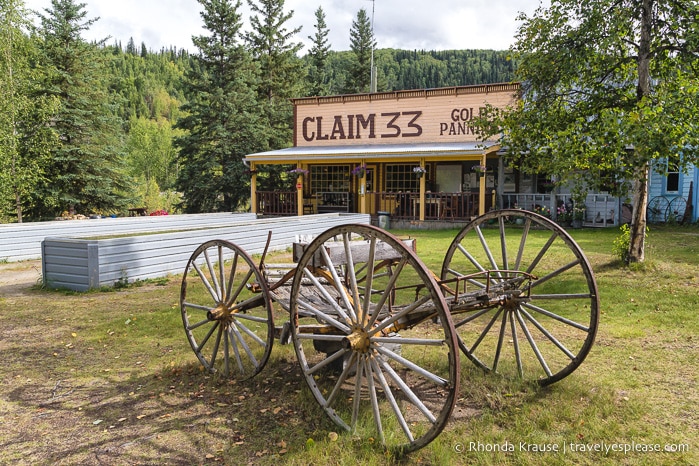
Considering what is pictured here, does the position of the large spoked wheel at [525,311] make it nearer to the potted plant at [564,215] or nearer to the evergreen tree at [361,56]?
the potted plant at [564,215]

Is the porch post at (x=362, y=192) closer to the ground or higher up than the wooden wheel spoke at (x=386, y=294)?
higher up

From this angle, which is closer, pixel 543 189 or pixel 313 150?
pixel 543 189

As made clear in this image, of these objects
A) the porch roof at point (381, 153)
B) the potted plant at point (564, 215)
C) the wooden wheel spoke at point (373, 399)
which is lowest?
the wooden wheel spoke at point (373, 399)

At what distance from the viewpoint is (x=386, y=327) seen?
11.5 ft

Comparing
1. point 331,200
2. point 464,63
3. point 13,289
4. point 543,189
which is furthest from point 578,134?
point 464,63

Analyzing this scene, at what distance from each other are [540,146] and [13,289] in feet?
31.4

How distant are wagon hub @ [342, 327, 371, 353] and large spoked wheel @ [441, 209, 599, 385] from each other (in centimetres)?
76

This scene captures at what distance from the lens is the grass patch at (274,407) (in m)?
3.47

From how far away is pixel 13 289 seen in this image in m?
8.96

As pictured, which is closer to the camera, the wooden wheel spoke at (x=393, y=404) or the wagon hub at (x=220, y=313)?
the wooden wheel spoke at (x=393, y=404)

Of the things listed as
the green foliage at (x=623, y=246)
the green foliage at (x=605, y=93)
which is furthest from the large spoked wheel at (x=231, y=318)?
the green foliage at (x=623, y=246)

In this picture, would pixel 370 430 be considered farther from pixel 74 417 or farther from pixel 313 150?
pixel 313 150

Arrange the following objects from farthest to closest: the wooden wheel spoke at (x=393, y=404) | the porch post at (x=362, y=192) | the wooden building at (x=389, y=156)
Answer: the porch post at (x=362, y=192) → the wooden building at (x=389, y=156) → the wooden wheel spoke at (x=393, y=404)

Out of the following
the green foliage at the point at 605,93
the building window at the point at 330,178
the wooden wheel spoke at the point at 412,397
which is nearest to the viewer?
the wooden wheel spoke at the point at 412,397
